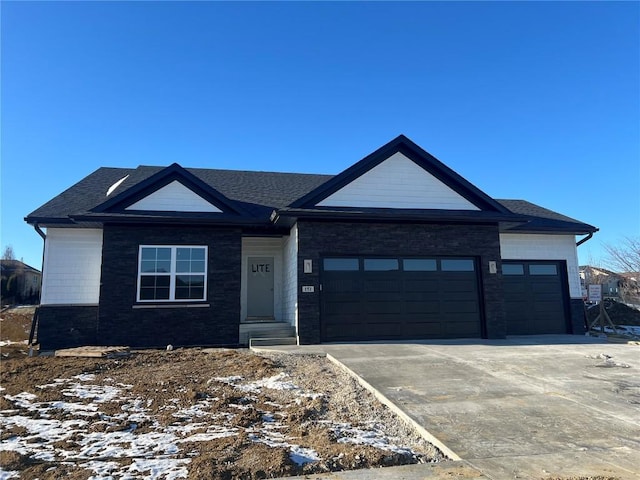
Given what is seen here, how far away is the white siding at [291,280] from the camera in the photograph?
39.7 ft

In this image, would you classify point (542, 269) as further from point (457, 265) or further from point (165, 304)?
point (165, 304)

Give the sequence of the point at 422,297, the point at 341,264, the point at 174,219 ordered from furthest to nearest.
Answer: the point at 422,297, the point at 341,264, the point at 174,219

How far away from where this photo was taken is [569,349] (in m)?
10.6

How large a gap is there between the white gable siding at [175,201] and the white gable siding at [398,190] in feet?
12.4

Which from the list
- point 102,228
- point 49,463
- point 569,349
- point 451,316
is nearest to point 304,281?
point 451,316

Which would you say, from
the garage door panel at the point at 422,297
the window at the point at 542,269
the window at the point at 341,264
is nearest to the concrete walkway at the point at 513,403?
the garage door panel at the point at 422,297

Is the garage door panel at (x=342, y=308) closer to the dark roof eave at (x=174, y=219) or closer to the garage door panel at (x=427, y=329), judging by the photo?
the garage door panel at (x=427, y=329)

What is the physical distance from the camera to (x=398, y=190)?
12.9 metres

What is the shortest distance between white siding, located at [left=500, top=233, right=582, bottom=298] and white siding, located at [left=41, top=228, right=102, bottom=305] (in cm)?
1311

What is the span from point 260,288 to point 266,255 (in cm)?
114

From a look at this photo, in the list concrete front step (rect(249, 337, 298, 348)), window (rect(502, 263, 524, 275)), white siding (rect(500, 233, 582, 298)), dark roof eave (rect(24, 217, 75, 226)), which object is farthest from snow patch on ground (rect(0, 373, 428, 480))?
white siding (rect(500, 233, 582, 298))

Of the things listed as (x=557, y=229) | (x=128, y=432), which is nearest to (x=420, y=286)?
(x=557, y=229)

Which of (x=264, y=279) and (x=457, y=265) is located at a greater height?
(x=457, y=265)

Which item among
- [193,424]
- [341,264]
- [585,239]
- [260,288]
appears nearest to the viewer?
[193,424]
